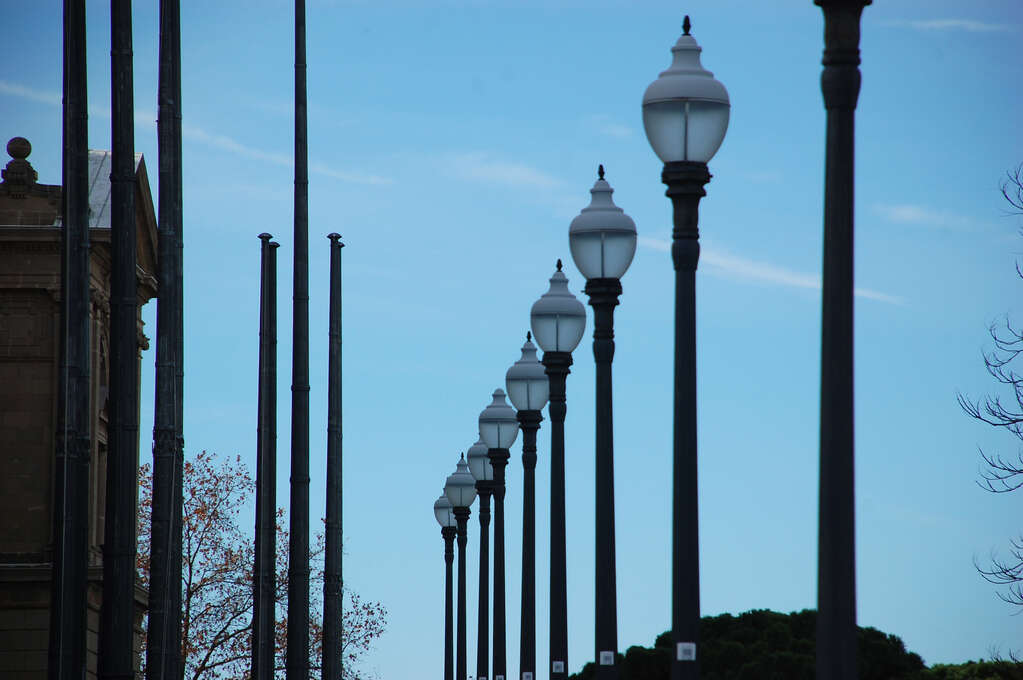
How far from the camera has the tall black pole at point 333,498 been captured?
1796 inches

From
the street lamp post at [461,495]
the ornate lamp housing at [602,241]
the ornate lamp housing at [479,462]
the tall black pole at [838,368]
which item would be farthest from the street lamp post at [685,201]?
the street lamp post at [461,495]

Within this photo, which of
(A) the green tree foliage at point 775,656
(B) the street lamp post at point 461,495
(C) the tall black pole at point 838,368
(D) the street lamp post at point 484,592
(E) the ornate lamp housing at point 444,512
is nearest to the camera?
(C) the tall black pole at point 838,368

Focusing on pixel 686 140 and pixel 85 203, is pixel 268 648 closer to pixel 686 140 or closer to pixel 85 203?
pixel 85 203

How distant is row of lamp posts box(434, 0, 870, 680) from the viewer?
10805mm

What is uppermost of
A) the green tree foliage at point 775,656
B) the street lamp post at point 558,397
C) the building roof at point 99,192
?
the building roof at point 99,192

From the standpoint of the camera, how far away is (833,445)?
35.6ft

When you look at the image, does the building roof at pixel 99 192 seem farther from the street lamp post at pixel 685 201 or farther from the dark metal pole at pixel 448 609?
the street lamp post at pixel 685 201

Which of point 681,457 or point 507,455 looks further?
point 507,455

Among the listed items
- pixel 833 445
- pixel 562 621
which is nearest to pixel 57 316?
pixel 562 621

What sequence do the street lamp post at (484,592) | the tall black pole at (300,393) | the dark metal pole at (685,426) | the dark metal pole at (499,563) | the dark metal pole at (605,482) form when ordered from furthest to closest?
the tall black pole at (300,393) < the street lamp post at (484,592) < the dark metal pole at (499,563) < the dark metal pole at (605,482) < the dark metal pole at (685,426)

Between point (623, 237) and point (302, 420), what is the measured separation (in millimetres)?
22608

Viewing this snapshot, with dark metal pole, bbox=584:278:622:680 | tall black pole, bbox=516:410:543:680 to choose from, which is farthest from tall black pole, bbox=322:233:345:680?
dark metal pole, bbox=584:278:622:680

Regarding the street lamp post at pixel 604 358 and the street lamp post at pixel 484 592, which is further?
the street lamp post at pixel 484 592

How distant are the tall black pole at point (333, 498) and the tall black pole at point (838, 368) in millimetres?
35273
